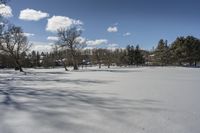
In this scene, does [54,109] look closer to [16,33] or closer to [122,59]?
[16,33]

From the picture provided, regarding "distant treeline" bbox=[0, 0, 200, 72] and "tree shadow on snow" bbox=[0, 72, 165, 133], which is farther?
"distant treeline" bbox=[0, 0, 200, 72]

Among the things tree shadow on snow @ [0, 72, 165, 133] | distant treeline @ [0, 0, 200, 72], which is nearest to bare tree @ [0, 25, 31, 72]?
distant treeline @ [0, 0, 200, 72]

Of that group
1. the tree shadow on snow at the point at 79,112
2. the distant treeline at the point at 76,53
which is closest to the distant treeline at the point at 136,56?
the distant treeline at the point at 76,53

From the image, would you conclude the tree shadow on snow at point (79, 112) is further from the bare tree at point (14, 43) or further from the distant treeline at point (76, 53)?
the bare tree at point (14, 43)

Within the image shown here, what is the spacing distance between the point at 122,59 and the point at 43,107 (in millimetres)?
83544

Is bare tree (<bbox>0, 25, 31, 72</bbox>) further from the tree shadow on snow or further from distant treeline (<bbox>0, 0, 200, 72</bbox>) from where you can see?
the tree shadow on snow

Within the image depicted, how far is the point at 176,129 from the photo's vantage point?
202 inches

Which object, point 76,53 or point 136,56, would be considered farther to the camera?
point 136,56

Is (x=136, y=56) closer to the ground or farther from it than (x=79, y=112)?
farther from it

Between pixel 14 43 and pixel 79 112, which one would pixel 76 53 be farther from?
pixel 79 112

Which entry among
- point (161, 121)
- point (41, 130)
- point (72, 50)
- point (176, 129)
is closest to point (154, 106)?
point (161, 121)

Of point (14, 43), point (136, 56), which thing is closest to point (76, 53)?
point (14, 43)

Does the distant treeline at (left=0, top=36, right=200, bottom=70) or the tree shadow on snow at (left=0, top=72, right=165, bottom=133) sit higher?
the distant treeline at (left=0, top=36, right=200, bottom=70)

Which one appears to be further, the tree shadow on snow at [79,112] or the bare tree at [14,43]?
the bare tree at [14,43]
